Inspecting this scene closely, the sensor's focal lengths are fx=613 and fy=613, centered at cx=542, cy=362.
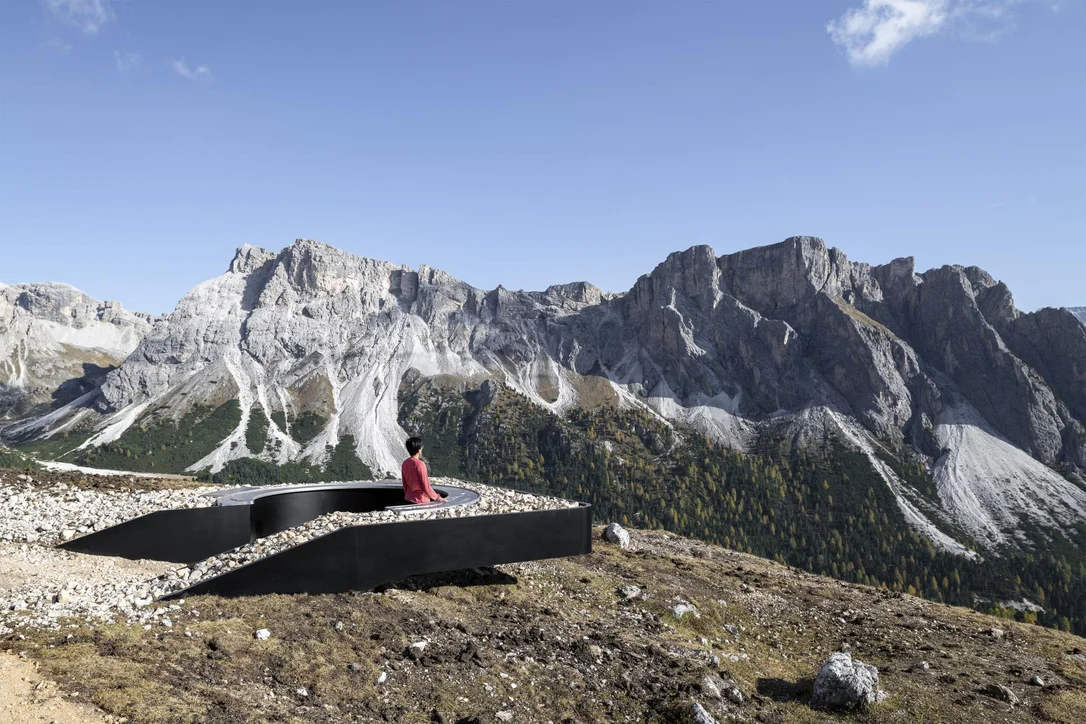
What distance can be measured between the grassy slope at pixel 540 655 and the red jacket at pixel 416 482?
2.71 meters

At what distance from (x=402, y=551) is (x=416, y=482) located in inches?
115

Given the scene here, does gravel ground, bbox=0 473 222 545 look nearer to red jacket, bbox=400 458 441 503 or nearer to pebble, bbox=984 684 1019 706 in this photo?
red jacket, bbox=400 458 441 503

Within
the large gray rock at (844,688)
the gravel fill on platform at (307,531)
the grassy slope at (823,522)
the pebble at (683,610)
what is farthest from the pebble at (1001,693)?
the grassy slope at (823,522)

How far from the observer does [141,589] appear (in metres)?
15.7

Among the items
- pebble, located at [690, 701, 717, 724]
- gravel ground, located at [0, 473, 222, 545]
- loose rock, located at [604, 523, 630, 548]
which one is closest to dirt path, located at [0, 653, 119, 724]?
pebble, located at [690, 701, 717, 724]

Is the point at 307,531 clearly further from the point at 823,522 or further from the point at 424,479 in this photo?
the point at 823,522

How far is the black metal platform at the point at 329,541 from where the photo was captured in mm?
16906

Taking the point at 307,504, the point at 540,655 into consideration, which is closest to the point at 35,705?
the point at 540,655

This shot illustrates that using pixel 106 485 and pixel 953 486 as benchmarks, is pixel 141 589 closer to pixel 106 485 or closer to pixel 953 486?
pixel 106 485

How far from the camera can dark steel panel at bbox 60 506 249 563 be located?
20.7 m

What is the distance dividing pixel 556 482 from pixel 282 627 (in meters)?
185

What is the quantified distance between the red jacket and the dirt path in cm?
1125

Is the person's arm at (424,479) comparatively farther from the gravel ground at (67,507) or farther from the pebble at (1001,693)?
the pebble at (1001,693)

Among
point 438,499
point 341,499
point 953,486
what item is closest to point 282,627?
point 438,499
